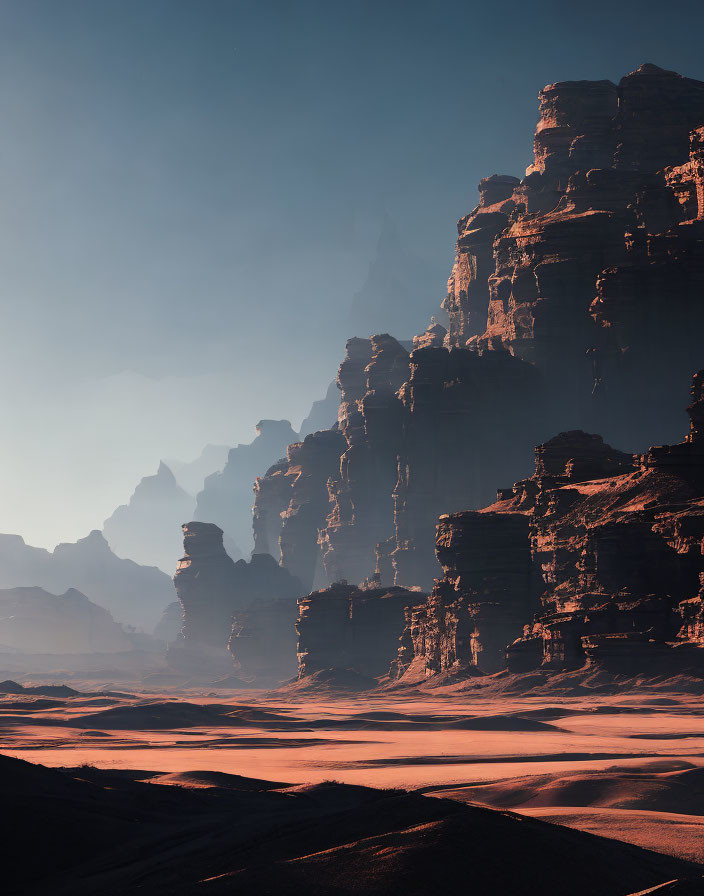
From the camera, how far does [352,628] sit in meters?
146

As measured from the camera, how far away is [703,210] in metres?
136

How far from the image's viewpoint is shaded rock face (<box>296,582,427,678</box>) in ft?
469

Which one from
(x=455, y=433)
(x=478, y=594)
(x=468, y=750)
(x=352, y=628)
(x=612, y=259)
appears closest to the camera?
(x=468, y=750)

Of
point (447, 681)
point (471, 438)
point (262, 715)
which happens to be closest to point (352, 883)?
point (262, 715)

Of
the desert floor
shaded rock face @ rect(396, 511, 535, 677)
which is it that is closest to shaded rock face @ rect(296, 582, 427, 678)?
shaded rock face @ rect(396, 511, 535, 677)

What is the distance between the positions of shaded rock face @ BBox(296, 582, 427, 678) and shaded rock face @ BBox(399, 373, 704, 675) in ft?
86.0

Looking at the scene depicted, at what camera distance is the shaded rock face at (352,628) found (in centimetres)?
14300

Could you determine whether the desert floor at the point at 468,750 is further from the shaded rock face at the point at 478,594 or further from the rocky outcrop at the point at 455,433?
the rocky outcrop at the point at 455,433

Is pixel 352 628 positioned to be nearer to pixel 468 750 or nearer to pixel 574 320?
pixel 574 320

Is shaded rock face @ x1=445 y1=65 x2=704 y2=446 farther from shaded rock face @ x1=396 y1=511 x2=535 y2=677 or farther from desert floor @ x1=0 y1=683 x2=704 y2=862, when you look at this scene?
desert floor @ x1=0 y1=683 x2=704 y2=862

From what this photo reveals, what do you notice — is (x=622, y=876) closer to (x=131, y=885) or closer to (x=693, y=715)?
(x=131, y=885)

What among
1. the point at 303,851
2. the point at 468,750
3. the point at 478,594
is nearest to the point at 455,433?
the point at 478,594

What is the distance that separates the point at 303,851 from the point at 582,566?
73.8 metres

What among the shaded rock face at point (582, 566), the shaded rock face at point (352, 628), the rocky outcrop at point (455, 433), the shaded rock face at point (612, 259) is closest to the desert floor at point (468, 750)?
the shaded rock face at point (582, 566)
